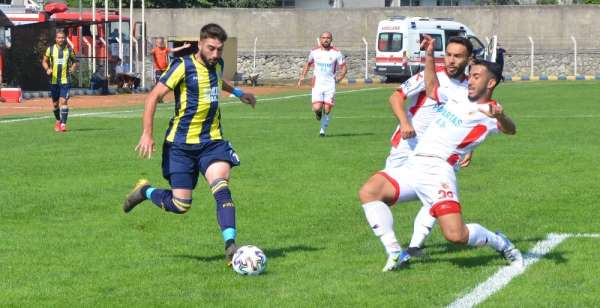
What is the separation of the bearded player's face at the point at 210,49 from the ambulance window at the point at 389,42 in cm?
5160

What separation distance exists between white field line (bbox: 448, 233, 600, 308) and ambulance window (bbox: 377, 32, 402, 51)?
165 feet

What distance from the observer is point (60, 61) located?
25750 mm

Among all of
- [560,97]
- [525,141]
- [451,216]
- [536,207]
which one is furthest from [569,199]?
[560,97]

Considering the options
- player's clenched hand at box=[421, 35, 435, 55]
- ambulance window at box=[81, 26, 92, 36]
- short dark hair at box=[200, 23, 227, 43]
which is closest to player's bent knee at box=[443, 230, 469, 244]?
player's clenched hand at box=[421, 35, 435, 55]

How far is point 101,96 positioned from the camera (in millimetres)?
45062

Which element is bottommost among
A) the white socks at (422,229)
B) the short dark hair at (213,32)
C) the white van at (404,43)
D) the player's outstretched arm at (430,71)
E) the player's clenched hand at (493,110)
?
the white van at (404,43)

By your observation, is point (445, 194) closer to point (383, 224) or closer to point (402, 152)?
point (383, 224)

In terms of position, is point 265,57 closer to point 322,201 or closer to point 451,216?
point 322,201

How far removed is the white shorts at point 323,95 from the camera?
2527 cm

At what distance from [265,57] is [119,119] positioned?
39.1m

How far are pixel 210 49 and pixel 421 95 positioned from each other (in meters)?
1.79

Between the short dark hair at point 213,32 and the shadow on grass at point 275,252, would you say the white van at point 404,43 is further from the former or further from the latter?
the short dark hair at point 213,32

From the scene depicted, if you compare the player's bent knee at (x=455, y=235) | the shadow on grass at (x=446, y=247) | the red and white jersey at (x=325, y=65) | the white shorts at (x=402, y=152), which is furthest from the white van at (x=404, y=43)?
the player's bent knee at (x=455, y=235)

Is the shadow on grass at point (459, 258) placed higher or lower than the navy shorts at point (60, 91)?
higher
